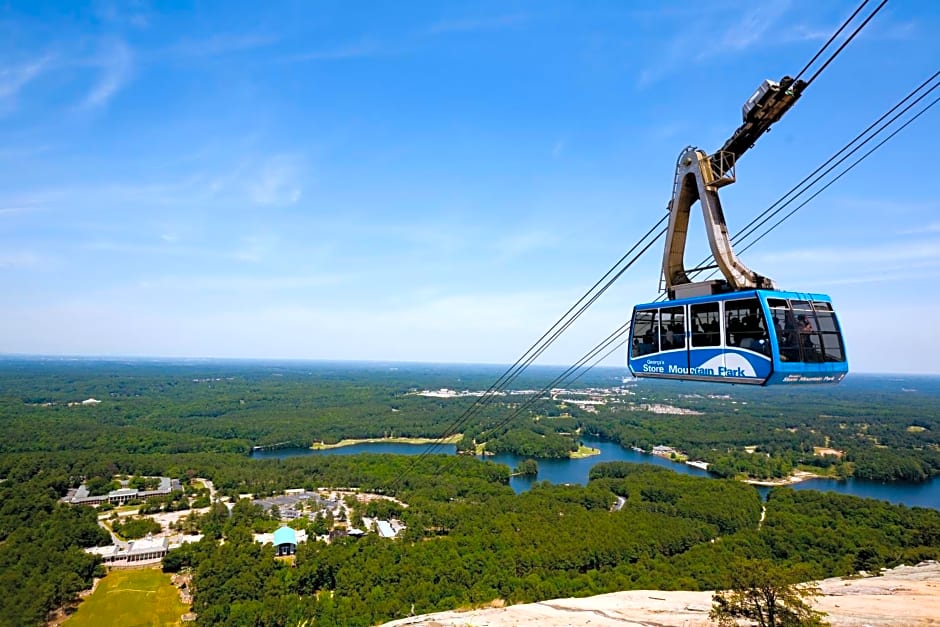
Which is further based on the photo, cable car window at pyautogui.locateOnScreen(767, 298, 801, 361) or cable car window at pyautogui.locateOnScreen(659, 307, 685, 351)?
cable car window at pyautogui.locateOnScreen(659, 307, 685, 351)

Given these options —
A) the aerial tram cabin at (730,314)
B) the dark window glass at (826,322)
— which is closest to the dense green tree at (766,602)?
the aerial tram cabin at (730,314)

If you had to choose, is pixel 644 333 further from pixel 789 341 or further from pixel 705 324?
pixel 789 341

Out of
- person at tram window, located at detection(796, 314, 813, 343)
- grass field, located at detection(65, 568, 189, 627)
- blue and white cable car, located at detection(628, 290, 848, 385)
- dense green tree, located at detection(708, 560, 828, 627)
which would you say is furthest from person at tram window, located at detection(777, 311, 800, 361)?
grass field, located at detection(65, 568, 189, 627)

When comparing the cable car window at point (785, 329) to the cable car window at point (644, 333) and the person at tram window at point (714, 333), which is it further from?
the cable car window at point (644, 333)

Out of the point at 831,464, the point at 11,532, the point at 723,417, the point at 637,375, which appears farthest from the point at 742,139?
the point at 723,417

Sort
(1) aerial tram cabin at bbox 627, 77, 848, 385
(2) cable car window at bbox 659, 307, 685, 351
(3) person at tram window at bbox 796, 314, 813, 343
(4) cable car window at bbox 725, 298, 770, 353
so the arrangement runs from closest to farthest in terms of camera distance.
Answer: (1) aerial tram cabin at bbox 627, 77, 848, 385, (4) cable car window at bbox 725, 298, 770, 353, (3) person at tram window at bbox 796, 314, 813, 343, (2) cable car window at bbox 659, 307, 685, 351

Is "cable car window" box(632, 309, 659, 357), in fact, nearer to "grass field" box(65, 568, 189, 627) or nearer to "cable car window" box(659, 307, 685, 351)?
"cable car window" box(659, 307, 685, 351)

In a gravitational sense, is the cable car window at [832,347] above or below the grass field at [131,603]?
above
